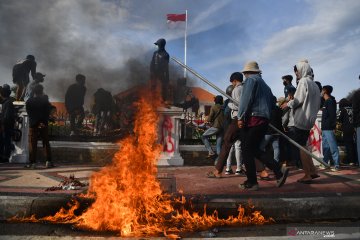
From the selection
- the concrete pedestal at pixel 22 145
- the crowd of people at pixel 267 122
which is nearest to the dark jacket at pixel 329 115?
the crowd of people at pixel 267 122

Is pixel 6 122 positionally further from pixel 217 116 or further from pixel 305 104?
pixel 305 104

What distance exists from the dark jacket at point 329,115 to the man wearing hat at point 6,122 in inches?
308

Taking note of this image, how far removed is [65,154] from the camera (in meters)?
8.84

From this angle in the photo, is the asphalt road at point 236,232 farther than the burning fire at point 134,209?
No

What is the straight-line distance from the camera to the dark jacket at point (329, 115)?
750cm

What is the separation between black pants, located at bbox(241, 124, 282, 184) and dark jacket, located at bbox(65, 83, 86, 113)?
3.49 metres

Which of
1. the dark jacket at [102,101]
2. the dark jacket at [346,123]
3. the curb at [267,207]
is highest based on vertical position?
the dark jacket at [102,101]

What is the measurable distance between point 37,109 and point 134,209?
184 inches

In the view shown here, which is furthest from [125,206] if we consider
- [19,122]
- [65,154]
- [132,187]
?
[19,122]

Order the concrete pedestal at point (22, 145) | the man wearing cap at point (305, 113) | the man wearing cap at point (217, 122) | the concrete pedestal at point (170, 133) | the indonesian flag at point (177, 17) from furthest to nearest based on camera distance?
1. the indonesian flag at point (177, 17)
2. the concrete pedestal at point (22, 145)
3. the concrete pedestal at point (170, 133)
4. the man wearing cap at point (217, 122)
5. the man wearing cap at point (305, 113)

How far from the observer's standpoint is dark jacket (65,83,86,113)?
6731 mm

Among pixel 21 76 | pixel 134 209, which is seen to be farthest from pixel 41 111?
pixel 134 209

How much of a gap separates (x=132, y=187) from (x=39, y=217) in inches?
48.5

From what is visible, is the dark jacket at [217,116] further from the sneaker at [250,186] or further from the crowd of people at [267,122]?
the sneaker at [250,186]
